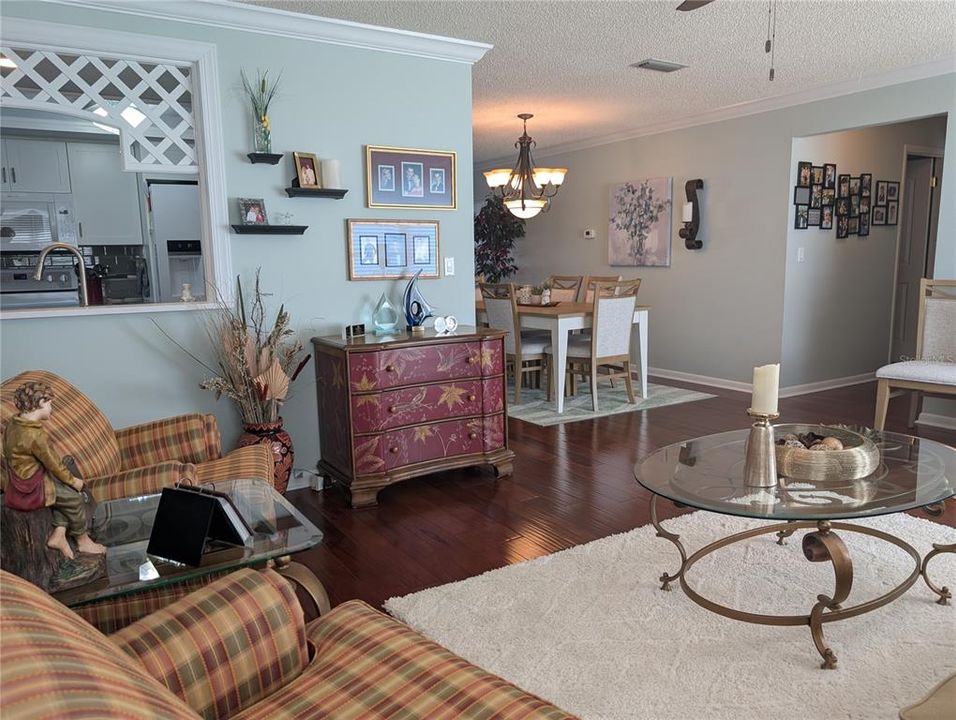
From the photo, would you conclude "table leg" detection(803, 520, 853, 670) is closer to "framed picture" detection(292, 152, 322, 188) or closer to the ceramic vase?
the ceramic vase

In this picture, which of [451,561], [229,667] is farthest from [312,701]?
[451,561]

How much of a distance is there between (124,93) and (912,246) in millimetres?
6737

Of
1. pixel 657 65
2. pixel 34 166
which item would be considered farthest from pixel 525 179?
pixel 34 166

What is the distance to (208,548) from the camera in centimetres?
163

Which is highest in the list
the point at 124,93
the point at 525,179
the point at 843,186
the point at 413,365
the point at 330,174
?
the point at 124,93

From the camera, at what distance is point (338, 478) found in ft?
11.7

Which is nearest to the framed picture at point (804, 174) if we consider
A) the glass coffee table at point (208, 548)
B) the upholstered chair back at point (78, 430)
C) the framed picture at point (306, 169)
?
the framed picture at point (306, 169)

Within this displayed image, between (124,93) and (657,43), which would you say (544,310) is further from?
(124,93)

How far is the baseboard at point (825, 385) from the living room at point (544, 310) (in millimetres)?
26

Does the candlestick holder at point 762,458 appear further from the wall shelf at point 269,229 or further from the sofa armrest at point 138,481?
the wall shelf at point 269,229

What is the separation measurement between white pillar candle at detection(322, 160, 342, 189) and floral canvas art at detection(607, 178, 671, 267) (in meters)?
3.91

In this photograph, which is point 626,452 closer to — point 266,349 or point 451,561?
point 451,561

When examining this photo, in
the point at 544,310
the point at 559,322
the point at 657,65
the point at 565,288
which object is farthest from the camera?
the point at 565,288

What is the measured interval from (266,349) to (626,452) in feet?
7.41
